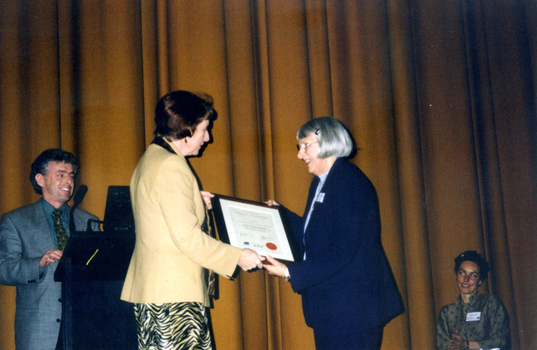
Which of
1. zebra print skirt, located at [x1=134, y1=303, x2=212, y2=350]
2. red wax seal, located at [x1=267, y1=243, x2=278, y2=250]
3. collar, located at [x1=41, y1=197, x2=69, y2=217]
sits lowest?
zebra print skirt, located at [x1=134, y1=303, x2=212, y2=350]

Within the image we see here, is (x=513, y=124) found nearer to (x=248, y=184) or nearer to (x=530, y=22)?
A: (x=530, y=22)

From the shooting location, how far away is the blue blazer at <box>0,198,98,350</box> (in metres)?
2.21

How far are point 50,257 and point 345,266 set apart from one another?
5.06 feet

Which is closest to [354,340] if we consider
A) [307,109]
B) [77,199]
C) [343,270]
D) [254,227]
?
[343,270]

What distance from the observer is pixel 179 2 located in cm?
290

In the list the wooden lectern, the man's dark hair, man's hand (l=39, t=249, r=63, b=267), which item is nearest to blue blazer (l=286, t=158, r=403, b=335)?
the wooden lectern

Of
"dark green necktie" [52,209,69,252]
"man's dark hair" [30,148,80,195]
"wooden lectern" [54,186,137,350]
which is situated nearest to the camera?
"wooden lectern" [54,186,137,350]

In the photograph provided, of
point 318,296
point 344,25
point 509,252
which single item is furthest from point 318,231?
point 509,252

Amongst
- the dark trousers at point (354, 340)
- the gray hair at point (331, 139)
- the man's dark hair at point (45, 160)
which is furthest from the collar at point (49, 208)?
the dark trousers at point (354, 340)

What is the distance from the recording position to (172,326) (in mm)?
1630

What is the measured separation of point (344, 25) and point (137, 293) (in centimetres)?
248

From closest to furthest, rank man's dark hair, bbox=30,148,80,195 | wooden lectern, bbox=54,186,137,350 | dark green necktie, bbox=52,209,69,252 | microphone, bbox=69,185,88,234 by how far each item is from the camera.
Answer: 1. wooden lectern, bbox=54,186,137,350
2. microphone, bbox=69,185,88,234
3. dark green necktie, bbox=52,209,69,252
4. man's dark hair, bbox=30,148,80,195

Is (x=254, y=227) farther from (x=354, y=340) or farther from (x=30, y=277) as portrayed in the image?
(x=30, y=277)

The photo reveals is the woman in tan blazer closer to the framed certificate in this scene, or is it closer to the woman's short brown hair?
the woman's short brown hair
